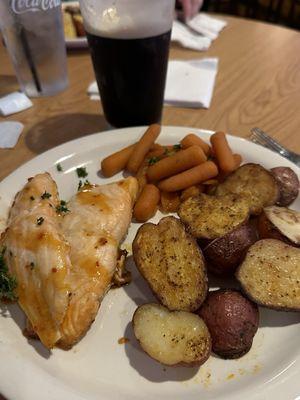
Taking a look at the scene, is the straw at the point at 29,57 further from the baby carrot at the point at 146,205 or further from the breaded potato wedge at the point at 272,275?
the breaded potato wedge at the point at 272,275

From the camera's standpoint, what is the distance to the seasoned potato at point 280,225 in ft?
3.89

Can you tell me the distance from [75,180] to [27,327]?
0.68m

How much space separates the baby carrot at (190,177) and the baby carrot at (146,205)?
57 millimetres

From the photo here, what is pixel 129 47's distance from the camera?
1512 mm

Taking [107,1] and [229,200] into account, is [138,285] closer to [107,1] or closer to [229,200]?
[229,200]

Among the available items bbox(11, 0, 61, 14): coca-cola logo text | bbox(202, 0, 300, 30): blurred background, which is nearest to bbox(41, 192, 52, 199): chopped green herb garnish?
bbox(11, 0, 61, 14): coca-cola logo text

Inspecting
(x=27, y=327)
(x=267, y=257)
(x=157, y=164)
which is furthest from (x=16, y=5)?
(x=267, y=257)

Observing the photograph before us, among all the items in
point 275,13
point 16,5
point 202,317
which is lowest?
point 275,13

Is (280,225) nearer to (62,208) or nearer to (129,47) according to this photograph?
(62,208)

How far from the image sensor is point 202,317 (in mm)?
1051

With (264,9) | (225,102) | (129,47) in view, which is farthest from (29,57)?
(264,9)

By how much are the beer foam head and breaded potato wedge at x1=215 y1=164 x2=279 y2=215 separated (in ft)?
2.20

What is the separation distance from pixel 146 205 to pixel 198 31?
189cm

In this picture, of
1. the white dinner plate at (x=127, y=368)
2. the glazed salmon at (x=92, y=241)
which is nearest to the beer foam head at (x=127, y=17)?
the glazed salmon at (x=92, y=241)
